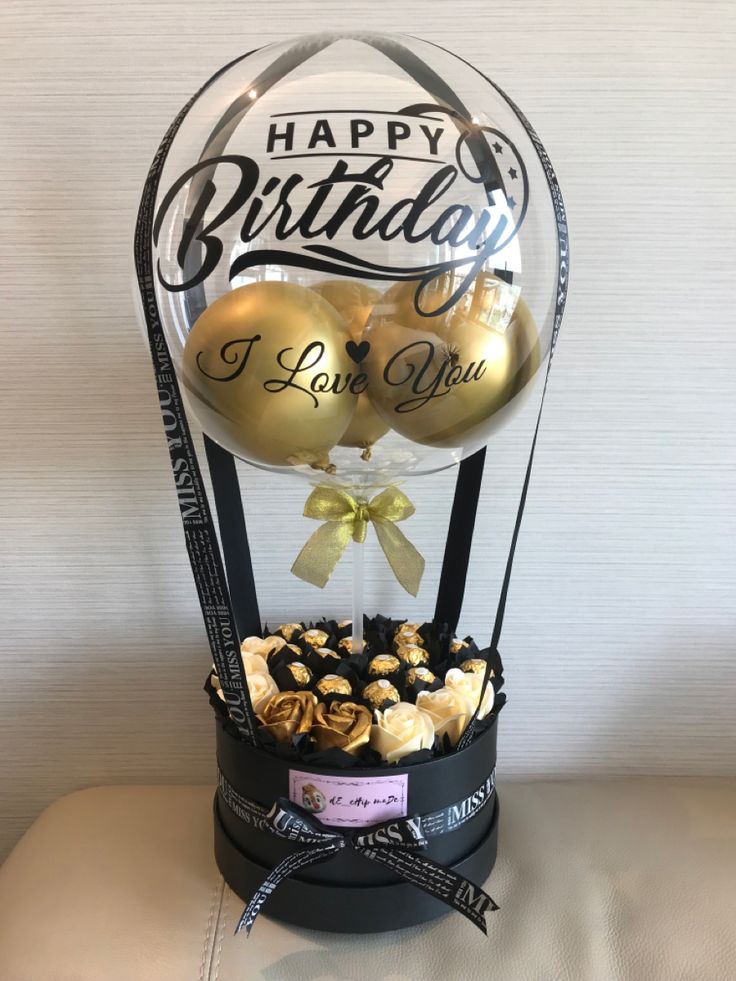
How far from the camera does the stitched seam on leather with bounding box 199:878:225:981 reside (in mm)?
580

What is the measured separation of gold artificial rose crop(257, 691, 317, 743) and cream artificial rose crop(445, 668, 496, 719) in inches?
4.6

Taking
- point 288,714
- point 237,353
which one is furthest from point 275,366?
point 288,714

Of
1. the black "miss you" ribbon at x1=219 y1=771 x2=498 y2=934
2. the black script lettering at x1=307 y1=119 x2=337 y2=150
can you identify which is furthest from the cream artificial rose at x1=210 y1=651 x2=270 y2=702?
the black script lettering at x1=307 y1=119 x2=337 y2=150

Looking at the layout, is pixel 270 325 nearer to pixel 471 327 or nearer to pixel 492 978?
pixel 471 327

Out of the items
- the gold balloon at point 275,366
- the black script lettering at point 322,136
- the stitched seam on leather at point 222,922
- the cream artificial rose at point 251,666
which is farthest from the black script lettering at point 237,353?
the stitched seam on leather at point 222,922

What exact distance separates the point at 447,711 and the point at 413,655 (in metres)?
0.08

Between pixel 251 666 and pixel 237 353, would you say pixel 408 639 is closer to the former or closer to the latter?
pixel 251 666

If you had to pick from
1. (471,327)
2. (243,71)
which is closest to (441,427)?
(471,327)

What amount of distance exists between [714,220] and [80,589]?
0.74 meters

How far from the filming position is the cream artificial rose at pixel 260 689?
612mm

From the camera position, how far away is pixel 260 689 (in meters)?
0.62

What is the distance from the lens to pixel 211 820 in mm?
755

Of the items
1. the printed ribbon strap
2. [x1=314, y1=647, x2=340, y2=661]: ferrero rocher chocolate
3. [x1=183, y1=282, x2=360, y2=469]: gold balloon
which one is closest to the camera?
[x1=183, y1=282, x2=360, y2=469]: gold balloon

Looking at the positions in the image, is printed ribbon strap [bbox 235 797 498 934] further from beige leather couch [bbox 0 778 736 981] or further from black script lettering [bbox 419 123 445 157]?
black script lettering [bbox 419 123 445 157]
